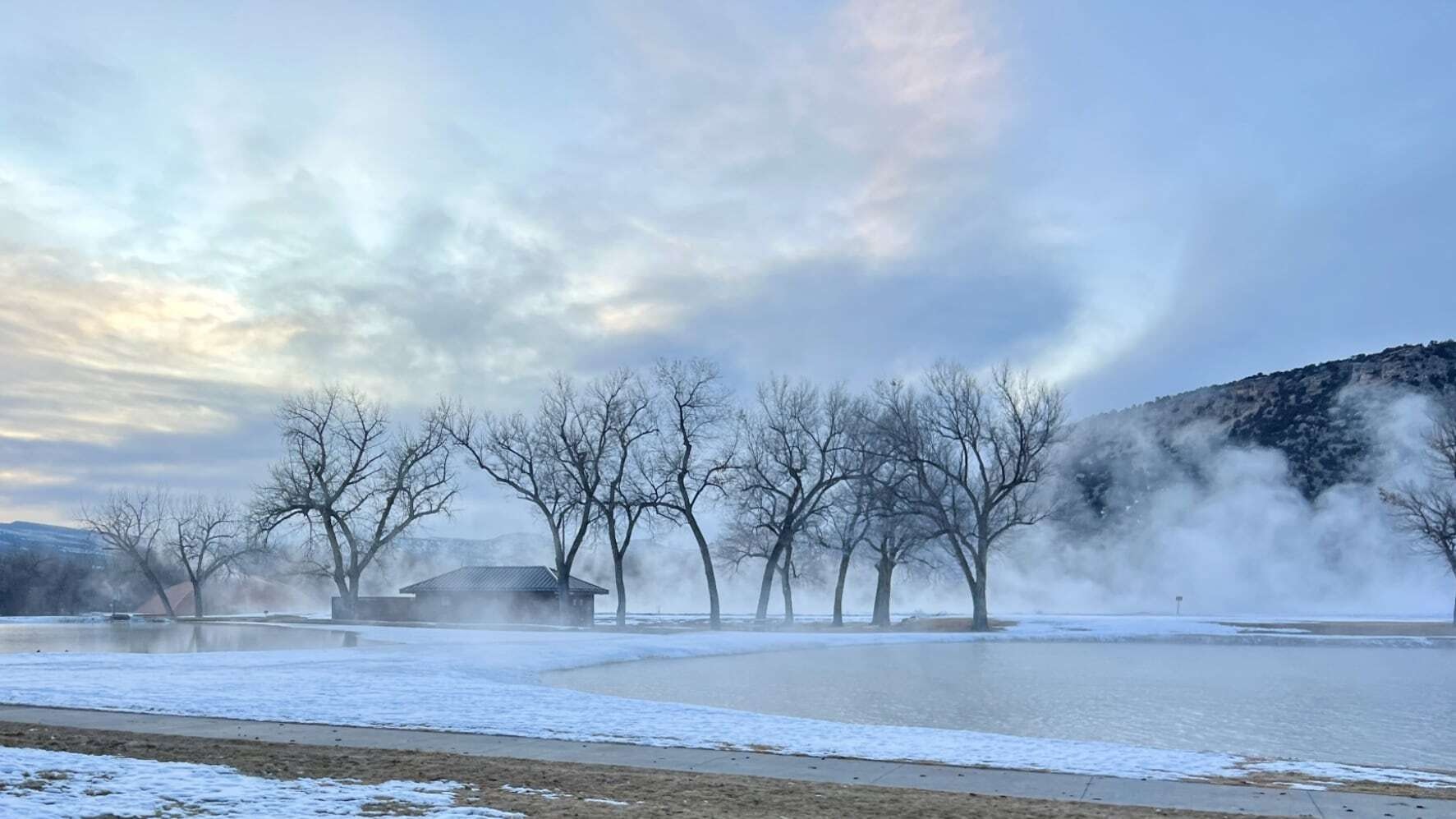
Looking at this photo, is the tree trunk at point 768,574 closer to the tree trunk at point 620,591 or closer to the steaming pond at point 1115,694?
the tree trunk at point 620,591

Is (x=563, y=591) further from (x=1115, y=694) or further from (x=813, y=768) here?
(x=813, y=768)

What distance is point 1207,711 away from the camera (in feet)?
64.4

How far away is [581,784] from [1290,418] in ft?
467

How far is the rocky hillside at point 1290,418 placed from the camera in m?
122

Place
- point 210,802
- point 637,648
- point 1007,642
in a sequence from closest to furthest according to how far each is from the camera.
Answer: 1. point 210,802
2. point 637,648
3. point 1007,642

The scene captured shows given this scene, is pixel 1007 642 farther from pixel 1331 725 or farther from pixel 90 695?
pixel 90 695

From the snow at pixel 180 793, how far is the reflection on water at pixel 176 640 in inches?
908

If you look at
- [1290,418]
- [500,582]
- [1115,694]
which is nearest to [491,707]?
[1115,694]

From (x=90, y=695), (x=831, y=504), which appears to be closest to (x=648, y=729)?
(x=90, y=695)

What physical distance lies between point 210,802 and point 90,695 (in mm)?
10384

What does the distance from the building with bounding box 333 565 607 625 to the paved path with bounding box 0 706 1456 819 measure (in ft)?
161

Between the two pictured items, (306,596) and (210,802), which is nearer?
(210,802)

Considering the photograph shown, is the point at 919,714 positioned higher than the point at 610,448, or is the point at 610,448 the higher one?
the point at 610,448

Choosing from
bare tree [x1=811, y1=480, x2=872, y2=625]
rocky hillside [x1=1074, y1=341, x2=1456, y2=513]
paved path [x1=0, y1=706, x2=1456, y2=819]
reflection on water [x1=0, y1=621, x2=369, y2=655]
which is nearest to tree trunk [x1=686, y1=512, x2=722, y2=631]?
bare tree [x1=811, y1=480, x2=872, y2=625]
